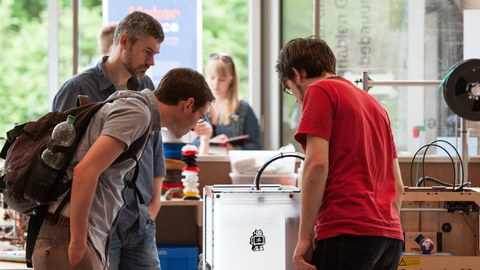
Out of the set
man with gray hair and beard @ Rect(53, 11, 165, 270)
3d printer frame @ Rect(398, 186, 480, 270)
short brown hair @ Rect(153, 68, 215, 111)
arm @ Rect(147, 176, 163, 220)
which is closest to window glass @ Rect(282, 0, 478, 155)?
3d printer frame @ Rect(398, 186, 480, 270)

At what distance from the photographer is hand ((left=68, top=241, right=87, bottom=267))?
6.25ft

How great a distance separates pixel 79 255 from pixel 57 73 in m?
3.75

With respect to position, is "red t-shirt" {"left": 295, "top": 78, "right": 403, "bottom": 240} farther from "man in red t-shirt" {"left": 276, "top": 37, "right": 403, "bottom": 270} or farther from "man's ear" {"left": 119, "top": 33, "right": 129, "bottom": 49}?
"man's ear" {"left": 119, "top": 33, "right": 129, "bottom": 49}

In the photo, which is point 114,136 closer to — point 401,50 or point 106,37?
point 106,37

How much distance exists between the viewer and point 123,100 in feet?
6.42

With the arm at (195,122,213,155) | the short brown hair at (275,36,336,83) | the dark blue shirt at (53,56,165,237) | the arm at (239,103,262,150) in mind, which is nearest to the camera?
the short brown hair at (275,36,336,83)

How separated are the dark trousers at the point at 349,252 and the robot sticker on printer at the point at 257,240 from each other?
0.52m

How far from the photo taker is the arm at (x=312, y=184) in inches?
81.4

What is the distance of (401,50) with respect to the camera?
202 inches

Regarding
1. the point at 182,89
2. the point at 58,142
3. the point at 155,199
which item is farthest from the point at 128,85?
the point at 58,142

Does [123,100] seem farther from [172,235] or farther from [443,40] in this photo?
[443,40]

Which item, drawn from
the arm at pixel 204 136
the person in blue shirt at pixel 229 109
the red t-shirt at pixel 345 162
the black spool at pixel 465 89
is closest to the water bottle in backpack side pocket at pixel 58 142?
the red t-shirt at pixel 345 162

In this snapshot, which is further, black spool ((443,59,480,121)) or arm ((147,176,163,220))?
black spool ((443,59,480,121))

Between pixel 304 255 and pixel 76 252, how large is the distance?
1.97ft
